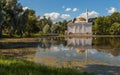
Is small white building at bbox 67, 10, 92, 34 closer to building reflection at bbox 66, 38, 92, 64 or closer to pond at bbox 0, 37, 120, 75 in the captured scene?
building reflection at bbox 66, 38, 92, 64

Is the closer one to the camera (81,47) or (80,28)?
(81,47)

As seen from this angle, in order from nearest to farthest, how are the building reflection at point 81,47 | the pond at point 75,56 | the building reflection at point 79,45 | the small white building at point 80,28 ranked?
the pond at point 75,56, the building reflection at point 81,47, the building reflection at point 79,45, the small white building at point 80,28

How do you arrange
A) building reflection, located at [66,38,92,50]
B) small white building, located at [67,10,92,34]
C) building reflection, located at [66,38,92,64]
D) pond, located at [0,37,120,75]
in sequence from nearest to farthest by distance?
pond, located at [0,37,120,75] < building reflection, located at [66,38,92,64] < building reflection, located at [66,38,92,50] < small white building, located at [67,10,92,34]

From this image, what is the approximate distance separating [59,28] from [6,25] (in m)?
72.9

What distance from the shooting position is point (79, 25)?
103 metres

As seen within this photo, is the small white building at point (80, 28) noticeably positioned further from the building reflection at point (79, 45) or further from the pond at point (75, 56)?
the pond at point (75, 56)

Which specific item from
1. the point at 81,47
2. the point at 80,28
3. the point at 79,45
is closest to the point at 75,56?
the point at 81,47

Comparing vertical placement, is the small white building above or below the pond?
above

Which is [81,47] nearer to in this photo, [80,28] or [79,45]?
[79,45]

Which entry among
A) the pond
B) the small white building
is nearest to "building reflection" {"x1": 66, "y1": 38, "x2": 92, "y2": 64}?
the pond

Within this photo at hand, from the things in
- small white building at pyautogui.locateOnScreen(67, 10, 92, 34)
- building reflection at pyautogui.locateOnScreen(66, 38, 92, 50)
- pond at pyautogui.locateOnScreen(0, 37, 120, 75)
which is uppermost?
small white building at pyautogui.locateOnScreen(67, 10, 92, 34)

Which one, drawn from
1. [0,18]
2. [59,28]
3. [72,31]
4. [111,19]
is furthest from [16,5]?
[59,28]

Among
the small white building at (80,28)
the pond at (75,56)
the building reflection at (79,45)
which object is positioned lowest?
the building reflection at (79,45)

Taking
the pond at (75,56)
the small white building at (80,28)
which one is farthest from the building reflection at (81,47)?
the small white building at (80,28)
